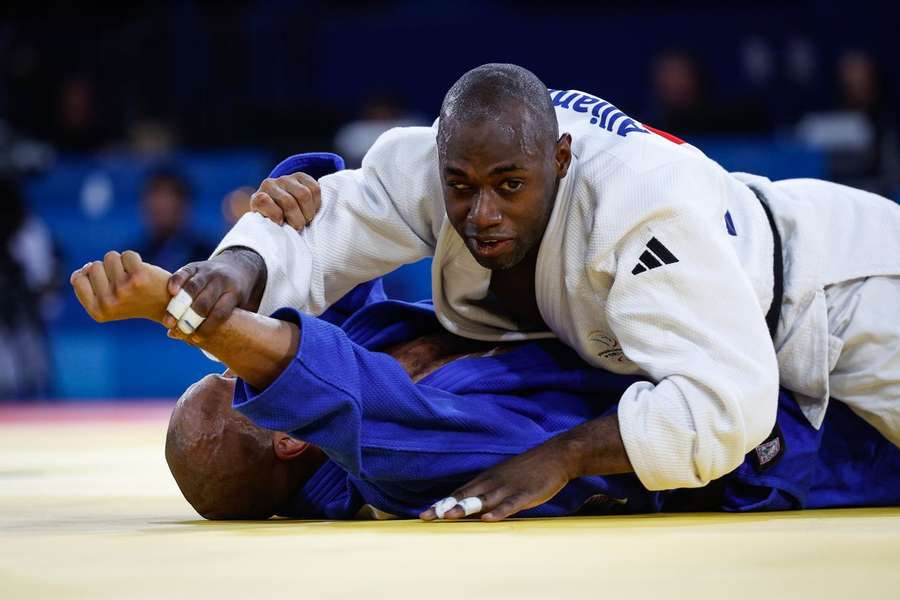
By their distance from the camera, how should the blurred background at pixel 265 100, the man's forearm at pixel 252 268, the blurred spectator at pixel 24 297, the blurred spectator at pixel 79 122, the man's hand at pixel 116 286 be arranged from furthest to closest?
the blurred spectator at pixel 79 122 → the blurred spectator at pixel 24 297 → the blurred background at pixel 265 100 → the man's forearm at pixel 252 268 → the man's hand at pixel 116 286

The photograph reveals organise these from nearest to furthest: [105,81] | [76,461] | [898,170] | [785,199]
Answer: [785,199] → [76,461] → [898,170] → [105,81]

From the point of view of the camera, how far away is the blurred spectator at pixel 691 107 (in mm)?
8094

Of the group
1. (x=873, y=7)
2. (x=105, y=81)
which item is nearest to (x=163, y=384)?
(x=105, y=81)

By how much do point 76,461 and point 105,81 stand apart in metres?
6.00

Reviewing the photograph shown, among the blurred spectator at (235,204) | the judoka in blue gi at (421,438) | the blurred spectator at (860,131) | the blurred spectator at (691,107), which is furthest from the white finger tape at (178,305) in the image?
the blurred spectator at (691,107)

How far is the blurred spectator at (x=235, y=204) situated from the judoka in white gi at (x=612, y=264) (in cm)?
278

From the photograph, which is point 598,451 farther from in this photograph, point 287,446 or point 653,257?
point 287,446

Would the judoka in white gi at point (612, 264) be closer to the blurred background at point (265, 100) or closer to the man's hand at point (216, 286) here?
the man's hand at point (216, 286)

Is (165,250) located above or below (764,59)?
below

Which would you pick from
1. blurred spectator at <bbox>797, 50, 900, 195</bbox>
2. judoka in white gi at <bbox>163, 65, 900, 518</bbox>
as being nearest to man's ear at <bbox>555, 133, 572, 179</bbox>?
judoka in white gi at <bbox>163, 65, 900, 518</bbox>

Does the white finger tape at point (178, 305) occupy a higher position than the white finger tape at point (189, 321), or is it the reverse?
the white finger tape at point (178, 305)

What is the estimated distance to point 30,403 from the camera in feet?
28.1

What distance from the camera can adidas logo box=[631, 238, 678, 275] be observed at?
8.73 feet

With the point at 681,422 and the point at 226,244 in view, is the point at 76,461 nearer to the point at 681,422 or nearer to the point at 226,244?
the point at 226,244
